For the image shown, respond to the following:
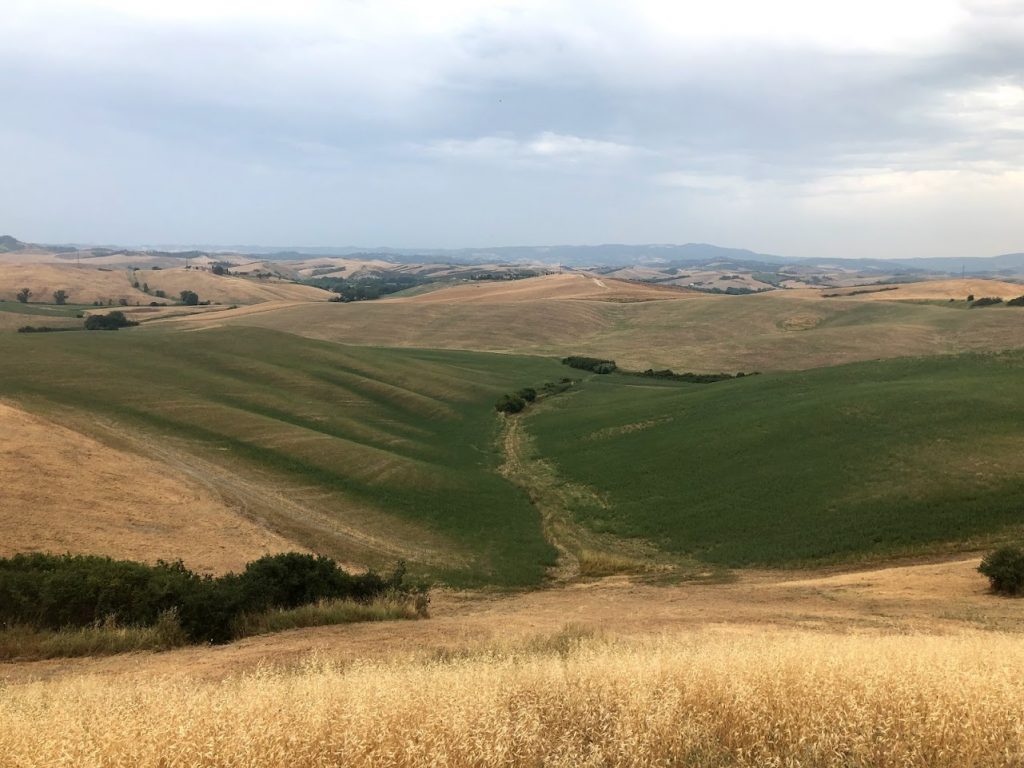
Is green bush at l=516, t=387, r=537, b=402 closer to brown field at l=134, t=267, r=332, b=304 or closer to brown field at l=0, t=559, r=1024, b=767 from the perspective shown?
brown field at l=0, t=559, r=1024, b=767

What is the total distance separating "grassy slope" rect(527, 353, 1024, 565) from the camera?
91.2 ft

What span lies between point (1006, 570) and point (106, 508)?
32979mm

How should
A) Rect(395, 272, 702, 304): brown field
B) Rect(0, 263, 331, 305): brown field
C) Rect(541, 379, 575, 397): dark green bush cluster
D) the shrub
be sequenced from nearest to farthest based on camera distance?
1. the shrub
2. Rect(541, 379, 575, 397): dark green bush cluster
3. Rect(0, 263, 331, 305): brown field
4. Rect(395, 272, 702, 304): brown field

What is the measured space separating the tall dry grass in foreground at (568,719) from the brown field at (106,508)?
662 inches

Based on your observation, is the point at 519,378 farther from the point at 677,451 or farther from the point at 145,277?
the point at 145,277

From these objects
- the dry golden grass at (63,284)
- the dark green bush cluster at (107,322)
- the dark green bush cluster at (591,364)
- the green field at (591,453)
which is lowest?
the green field at (591,453)

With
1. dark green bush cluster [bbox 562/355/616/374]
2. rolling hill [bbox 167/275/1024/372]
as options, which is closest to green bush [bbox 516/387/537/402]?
dark green bush cluster [bbox 562/355/616/374]

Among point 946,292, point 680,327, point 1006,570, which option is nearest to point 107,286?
point 680,327

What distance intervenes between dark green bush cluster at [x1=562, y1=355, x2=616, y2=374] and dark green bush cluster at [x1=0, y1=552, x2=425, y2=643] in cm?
7156

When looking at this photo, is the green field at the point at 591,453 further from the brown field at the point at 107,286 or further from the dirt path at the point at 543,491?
the brown field at the point at 107,286

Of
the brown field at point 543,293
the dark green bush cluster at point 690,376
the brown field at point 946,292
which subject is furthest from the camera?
the brown field at point 543,293

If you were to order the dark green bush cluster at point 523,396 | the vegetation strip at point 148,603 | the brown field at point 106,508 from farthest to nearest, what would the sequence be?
the dark green bush cluster at point 523,396
the brown field at point 106,508
the vegetation strip at point 148,603

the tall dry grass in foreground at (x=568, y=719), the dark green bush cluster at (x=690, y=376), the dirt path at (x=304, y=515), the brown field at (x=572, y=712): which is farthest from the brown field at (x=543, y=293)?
the tall dry grass in foreground at (x=568, y=719)

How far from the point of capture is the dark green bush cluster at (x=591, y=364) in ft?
285
